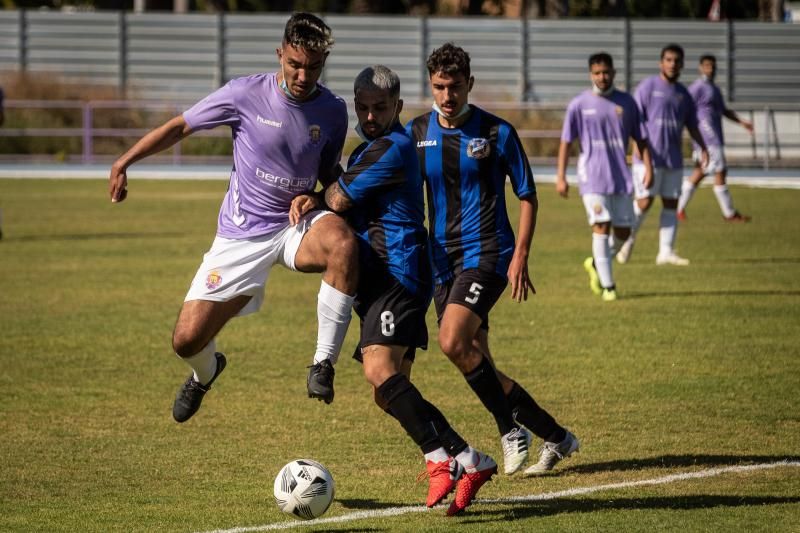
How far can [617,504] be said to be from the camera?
6.23 metres

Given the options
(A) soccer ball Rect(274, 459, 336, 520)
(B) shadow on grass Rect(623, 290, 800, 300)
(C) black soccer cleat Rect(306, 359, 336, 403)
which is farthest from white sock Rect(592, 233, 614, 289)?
(A) soccer ball Rect(274, 459, 336, 520)

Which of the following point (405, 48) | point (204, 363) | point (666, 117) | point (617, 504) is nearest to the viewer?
point (617, 504)

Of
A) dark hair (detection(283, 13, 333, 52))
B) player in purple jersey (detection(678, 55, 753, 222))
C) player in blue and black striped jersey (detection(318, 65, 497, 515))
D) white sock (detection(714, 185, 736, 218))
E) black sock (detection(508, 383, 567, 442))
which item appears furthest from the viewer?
white sock (detection(714, 185, 736, 218))

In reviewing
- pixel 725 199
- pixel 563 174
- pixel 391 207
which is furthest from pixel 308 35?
pixel 725 199

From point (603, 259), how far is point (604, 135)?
1261mm

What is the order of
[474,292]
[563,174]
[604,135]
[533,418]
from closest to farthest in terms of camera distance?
[474,292]
[533,418]
[563,174]
[604,135]

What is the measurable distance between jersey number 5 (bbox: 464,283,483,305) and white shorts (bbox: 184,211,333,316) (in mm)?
885

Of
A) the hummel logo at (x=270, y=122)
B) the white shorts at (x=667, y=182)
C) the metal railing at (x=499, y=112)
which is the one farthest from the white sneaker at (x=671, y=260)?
the metal railing at (x=499, y=112)

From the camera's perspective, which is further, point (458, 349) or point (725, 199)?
point (725, 199)

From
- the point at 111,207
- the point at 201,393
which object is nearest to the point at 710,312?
the point at 201,393

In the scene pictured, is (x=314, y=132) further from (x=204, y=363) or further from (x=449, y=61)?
(x=204, y=363)

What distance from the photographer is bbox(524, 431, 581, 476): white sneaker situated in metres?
6.89

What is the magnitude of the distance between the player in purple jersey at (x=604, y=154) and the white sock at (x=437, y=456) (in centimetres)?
742

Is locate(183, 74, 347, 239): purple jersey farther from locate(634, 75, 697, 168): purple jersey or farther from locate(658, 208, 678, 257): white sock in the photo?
locate(658, 208, 678, 257): white sock
